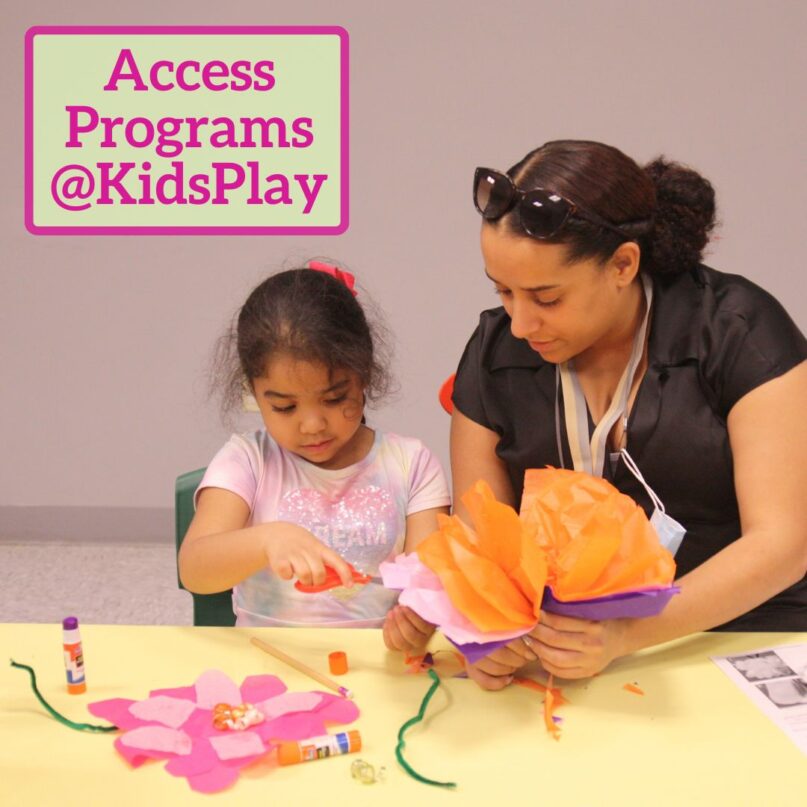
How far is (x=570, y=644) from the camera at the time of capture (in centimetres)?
121

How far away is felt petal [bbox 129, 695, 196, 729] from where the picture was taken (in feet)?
3.86

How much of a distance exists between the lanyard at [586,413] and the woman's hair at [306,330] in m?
0.32

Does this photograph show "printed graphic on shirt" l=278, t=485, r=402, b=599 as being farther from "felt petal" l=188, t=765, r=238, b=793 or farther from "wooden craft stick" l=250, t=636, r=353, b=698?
"felt petal" l=188, t=765, r=238, b=793

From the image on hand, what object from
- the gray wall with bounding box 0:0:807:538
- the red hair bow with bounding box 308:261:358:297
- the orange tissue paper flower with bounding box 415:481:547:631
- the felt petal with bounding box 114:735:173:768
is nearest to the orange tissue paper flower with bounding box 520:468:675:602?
the orange tissue paper flower with bounding box 415:481:547:631

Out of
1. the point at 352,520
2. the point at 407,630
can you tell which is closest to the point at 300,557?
the point at 407,630

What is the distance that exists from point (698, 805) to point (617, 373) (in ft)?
2.57

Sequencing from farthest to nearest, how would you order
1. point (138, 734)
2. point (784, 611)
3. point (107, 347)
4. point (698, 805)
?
point (107, 347) < point (784, 611) < point (138, 734) < point (698, 805)

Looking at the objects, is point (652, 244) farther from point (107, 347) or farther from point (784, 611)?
point (107, 347)

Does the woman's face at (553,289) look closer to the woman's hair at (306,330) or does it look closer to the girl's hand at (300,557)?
the woman's hair at (306,330)

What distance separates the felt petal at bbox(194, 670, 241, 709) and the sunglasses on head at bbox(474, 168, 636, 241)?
722 mm

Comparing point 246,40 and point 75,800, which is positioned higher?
point 246,40

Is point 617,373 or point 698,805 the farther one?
point 617,373

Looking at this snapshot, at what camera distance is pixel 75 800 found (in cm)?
104

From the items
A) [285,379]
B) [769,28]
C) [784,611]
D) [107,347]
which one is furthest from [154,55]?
[784,611]
